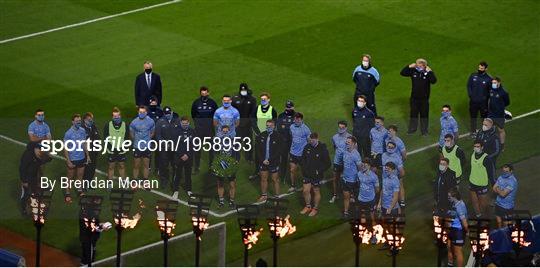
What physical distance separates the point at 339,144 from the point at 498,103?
4.61m

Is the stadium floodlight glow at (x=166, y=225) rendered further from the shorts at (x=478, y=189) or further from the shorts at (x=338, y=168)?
the shorts at (x=478, y=189)

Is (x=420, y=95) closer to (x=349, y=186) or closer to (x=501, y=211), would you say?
(x=349, y=186)

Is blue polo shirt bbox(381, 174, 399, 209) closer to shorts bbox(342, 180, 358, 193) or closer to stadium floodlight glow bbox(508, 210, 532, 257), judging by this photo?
shorts bbox(342, 180, 358, 193)

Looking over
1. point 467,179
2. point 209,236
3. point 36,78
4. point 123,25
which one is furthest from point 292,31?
point 209,236

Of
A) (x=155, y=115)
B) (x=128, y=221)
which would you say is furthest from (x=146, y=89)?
(x=128, y=221)

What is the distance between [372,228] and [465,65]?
10.9m

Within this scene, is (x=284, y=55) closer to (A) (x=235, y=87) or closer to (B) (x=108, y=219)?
(A) (x=235, y=87)

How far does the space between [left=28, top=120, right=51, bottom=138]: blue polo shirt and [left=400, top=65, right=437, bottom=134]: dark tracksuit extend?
7969mm

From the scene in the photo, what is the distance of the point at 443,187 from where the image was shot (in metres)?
28.3

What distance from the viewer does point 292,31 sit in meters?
39.8

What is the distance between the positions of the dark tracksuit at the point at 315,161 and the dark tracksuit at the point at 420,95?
4159 millimetres

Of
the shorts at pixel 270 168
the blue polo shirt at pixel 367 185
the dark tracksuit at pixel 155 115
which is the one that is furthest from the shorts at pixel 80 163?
the blue polo shirt at pixel 367 185

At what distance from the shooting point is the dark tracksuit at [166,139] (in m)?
29.7

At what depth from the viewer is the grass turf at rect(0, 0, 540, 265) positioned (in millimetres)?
35375
